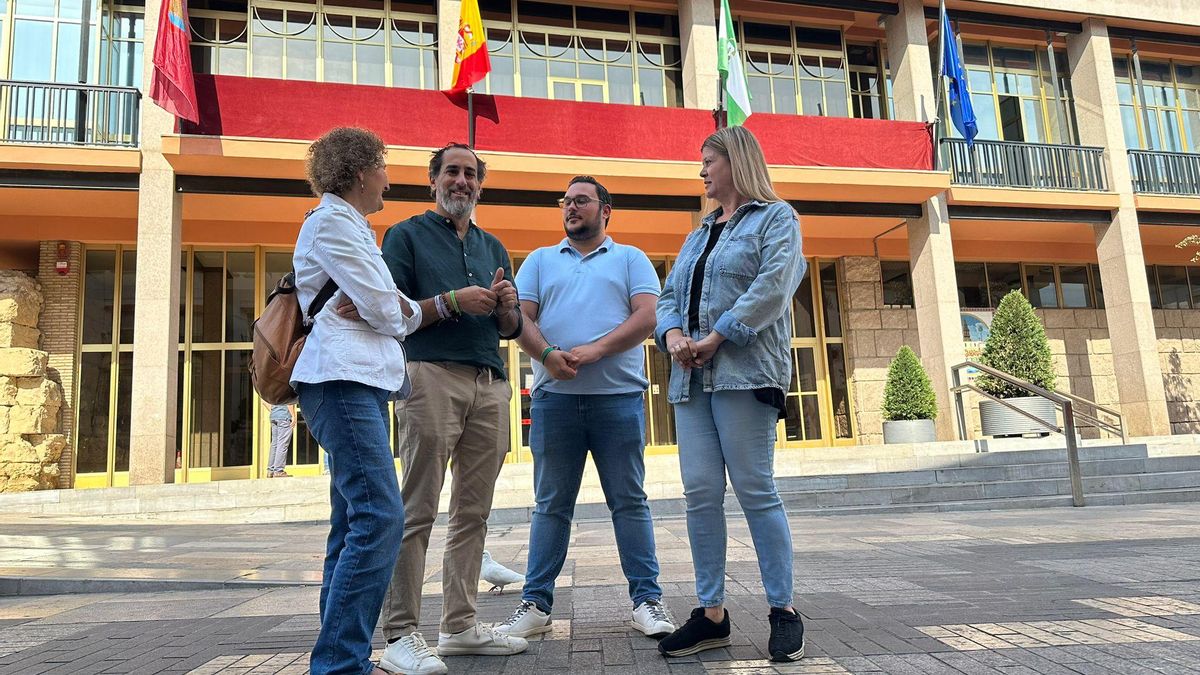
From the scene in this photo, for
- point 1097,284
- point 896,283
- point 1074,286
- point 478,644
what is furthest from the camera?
point 1097,284

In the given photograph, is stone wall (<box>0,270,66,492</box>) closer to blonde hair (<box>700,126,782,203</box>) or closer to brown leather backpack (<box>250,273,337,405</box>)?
brown leather backpack (<box>250,273,337,405</box>)

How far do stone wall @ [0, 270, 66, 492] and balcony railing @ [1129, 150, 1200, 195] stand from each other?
21.3m

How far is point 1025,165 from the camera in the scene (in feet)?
54.2

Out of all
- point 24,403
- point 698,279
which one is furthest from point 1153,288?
point 24,403

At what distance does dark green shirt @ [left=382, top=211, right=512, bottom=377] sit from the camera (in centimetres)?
306

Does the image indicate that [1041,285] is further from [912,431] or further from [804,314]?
[912,431]

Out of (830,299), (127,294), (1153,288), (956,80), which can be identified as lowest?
(830,299)

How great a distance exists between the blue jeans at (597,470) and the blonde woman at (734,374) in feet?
1.04

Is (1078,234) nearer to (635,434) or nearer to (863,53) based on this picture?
(863,53)

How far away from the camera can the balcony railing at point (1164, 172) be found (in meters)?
17.1

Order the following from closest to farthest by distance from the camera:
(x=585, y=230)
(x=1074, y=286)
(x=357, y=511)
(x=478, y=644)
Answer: (x=357, y=511)
(x=478, y=644)
(x=585, y=230)
(x=1074, y=286)

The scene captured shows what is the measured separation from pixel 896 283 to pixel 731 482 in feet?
52.6

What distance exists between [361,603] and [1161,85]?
22751 mm

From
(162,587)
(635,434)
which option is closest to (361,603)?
(635,434)
